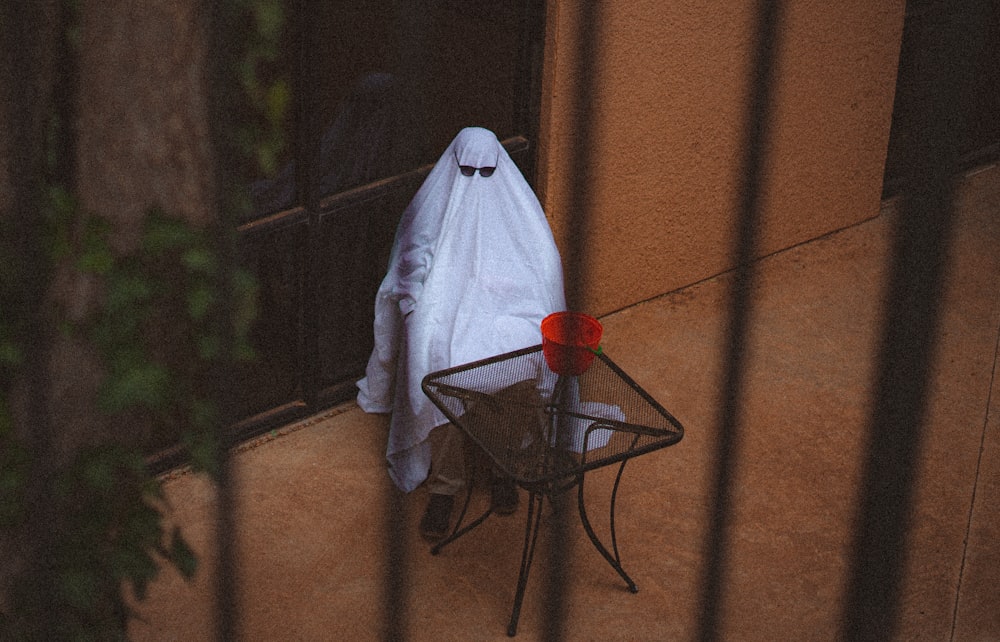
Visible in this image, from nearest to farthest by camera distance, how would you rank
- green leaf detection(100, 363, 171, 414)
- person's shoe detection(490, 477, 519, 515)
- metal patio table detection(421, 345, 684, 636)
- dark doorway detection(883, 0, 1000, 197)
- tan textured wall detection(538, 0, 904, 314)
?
green leaf detection(100, 363, 171, 414), metal patio table detection(421, 345, 684, 636), person's shoe detection(490, 477, 519, 515), tan textured wall detection(538, 0, 904, 314), dark doorway detection(883, 0, 1000, 197)

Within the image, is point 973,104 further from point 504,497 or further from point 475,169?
point 504,497

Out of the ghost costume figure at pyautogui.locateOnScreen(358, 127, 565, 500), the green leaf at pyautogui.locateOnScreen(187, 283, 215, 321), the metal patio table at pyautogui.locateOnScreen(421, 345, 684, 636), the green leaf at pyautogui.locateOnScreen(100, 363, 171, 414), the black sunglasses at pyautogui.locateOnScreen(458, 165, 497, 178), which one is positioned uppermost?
the green leaf at pyautogui.locateOnScreen(187, 283, 215, 321)

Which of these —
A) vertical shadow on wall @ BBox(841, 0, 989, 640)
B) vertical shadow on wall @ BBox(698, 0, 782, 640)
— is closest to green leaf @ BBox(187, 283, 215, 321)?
vertical shadow on wall @ BBox(698, 0, 782, 640)

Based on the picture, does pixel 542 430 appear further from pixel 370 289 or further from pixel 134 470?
pixel 134 470

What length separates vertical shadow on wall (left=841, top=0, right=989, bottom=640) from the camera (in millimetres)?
972

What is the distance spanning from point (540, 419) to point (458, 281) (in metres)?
0.62

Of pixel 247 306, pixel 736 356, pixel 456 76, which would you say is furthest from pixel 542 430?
pixel 736 356

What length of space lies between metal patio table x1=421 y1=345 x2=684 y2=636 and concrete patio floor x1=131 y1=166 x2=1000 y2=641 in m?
0.15

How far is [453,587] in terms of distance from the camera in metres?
4.10

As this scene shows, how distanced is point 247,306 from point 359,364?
2.76 meters

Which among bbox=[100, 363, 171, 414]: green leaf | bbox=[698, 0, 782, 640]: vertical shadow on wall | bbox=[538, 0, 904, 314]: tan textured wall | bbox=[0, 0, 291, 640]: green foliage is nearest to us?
bbox=[698, 0, 782, 640]: vertical shadow on wall

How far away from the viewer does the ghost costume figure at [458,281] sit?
4.35 metres

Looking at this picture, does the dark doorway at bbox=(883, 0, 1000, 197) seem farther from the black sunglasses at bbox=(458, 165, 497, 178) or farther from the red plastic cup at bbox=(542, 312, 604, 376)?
the red plastic cup at bbox=(542, 312, 604, 376)

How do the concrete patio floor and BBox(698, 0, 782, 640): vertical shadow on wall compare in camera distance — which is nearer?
BBox(698, 0, 782, 640): vertical shadow on wall
